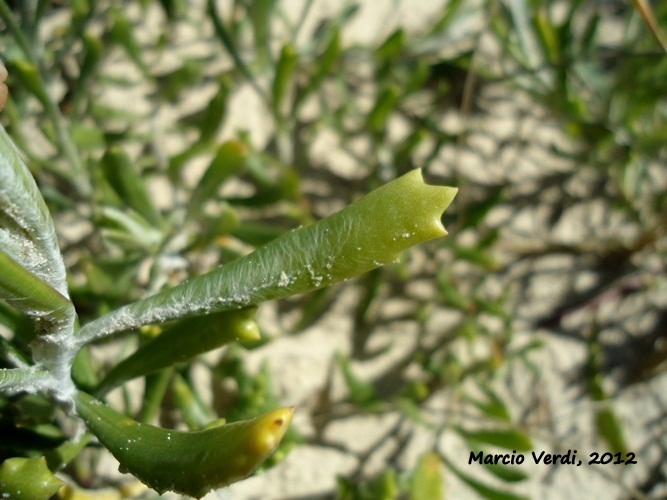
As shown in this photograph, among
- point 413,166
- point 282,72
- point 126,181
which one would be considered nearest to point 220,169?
point 126,181

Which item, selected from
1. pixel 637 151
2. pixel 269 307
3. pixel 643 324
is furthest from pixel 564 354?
pixel 269 307

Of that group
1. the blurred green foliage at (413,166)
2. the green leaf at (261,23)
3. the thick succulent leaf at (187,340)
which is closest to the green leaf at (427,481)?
the blurred green foliage at (413,166)

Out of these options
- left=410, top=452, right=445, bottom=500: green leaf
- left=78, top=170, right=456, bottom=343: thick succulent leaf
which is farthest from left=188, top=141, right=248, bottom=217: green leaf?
left=410, top=452, right=445, bottom=500: green leaf

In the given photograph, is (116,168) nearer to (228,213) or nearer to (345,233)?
(228,213)

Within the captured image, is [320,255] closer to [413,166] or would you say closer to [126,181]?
[126,181]

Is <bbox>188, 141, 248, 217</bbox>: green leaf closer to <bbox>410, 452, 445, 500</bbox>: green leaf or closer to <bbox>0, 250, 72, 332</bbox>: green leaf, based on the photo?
<bbox>0, 250, 72, 332</bbox>: green leaf

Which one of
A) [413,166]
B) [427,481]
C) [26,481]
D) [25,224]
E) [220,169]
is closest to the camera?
[25,224]
